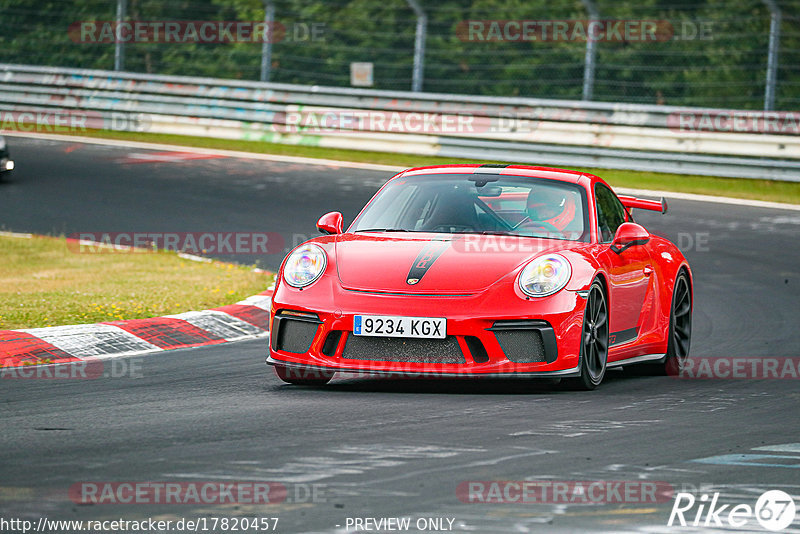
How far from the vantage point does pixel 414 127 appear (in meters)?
21.1

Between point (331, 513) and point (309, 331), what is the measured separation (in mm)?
2827

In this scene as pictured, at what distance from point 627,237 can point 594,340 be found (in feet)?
2.60

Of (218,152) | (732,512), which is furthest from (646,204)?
(218,152)

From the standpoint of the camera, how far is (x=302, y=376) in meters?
7.45

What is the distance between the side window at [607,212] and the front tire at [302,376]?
1.80m

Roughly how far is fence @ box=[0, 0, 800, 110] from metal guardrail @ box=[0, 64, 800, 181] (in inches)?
17.4

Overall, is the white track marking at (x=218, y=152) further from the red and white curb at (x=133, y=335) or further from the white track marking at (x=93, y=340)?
the white track marking at (x=93, y=340)

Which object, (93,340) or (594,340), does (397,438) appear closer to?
(594,340)

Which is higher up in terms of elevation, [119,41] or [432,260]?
[119,41]

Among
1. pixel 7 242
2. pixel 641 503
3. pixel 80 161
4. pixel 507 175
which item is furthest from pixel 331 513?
pixel 80 161

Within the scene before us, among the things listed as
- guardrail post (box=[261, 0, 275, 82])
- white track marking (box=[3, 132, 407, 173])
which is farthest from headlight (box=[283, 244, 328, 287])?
guardrail post (box=[261, 0, 275, 82])

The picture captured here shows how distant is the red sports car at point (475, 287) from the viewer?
6.88 m

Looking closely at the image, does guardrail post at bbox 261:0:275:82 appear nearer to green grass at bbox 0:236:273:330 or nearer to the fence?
the fence

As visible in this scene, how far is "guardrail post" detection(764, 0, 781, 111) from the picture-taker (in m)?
18.3
